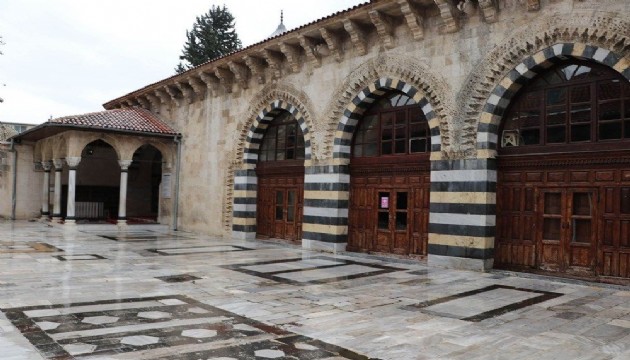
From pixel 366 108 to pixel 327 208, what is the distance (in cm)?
244

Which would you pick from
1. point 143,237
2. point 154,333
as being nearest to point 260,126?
point 143,237

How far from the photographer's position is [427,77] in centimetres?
1009

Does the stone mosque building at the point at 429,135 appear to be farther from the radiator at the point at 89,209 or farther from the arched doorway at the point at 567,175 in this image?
the radiator at the point at 89,209

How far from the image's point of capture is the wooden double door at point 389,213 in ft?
34.5

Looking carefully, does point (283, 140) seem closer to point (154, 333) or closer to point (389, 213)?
point (389, 213)

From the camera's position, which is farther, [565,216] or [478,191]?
[478,191]

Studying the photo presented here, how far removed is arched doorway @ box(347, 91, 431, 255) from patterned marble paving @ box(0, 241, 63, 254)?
6.55 metres

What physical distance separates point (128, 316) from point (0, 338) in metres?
1.20

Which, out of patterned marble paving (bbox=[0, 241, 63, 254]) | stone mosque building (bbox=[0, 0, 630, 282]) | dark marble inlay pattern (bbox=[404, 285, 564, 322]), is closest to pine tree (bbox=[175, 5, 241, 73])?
stone mosque building (bbox=[0, 0, 630, 282])

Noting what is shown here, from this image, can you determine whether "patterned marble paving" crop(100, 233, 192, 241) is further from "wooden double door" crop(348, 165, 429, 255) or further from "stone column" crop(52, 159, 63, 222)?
"wooden double door" crop(348, 165, 429, 255)

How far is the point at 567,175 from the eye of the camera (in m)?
8.49

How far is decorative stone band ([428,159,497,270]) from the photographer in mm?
9070

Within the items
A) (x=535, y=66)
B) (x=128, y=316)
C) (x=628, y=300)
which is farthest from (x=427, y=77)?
(x=128, y=316)

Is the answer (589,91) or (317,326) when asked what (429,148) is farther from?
(317,326)
